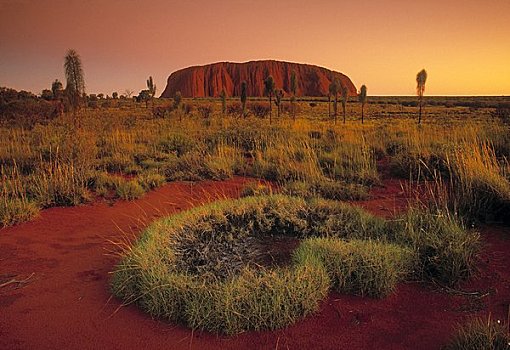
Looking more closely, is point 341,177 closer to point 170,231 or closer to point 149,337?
point 170,231

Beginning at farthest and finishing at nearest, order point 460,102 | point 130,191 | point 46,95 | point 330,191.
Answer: point 460,102, point 46,95, point 130,191, point 330,191

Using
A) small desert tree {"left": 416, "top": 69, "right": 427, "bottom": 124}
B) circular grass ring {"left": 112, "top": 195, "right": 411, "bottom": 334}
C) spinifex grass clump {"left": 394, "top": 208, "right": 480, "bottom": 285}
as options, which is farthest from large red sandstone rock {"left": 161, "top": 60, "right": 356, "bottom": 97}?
spinifex grass clump {"left": 394, "top": 208, "right": 480, "bottom": 285}

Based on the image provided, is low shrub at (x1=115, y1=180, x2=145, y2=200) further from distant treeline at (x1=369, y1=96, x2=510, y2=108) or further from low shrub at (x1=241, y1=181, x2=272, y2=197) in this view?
distant treeline at (x1=369, y1=96, x2=510, y2=108)

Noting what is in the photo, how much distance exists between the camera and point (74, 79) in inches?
393

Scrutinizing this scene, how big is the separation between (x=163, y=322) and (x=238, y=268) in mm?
917

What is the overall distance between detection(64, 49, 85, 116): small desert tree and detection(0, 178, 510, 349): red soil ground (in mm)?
6382

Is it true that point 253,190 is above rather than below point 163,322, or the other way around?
above

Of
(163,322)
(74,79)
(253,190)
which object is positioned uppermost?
(74,79)

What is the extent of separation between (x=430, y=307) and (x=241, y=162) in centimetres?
644

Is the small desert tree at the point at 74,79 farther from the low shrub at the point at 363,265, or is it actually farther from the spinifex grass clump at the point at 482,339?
the spinifex grass clump at the point at 482,339

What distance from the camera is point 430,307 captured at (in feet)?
10.7

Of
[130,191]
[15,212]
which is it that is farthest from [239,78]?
[15,212]

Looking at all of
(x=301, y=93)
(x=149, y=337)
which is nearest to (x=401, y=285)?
(x=149, y=337)

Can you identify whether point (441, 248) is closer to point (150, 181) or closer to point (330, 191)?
point (330, 191)
